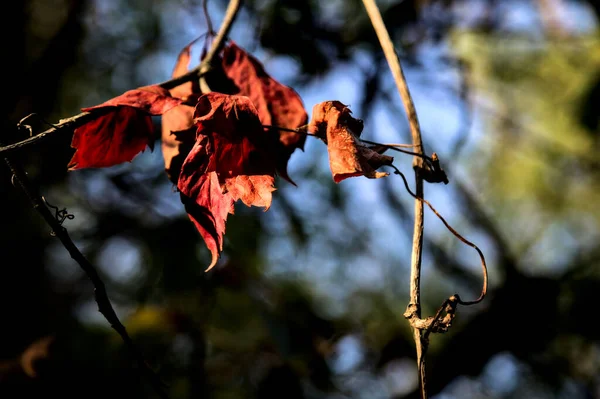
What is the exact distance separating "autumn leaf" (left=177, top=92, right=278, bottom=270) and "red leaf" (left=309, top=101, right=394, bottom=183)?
0.22ft

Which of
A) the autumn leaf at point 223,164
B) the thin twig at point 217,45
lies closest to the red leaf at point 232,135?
the autumn leaf at point 223,164

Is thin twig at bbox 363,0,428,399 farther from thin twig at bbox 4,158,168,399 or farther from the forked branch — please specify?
thin twig at bbox 4,158,168,399

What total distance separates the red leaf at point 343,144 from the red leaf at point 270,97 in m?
0.09

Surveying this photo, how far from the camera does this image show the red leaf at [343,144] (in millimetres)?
538

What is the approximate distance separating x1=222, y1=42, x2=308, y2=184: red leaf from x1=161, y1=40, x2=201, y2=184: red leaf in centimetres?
9

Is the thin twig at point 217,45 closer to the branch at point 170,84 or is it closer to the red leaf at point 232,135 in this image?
the branch at point 170,84

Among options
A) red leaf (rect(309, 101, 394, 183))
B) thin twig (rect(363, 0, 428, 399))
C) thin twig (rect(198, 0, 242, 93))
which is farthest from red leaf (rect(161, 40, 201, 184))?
thin twig (rect(363, 0, 428, 399))

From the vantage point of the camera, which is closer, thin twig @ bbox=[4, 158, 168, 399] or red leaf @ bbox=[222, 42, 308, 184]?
thin twig @ bbox=[4, 158, 168, 399]

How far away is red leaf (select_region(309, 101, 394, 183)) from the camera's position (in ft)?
1.76

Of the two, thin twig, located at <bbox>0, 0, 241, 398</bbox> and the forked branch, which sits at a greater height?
thin twig, located at <bbox>0, 0, 241, 398</bbox>

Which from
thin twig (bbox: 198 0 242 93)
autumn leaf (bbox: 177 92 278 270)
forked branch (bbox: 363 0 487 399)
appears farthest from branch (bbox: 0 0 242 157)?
forked branch (bbox: 363 0 487 399)

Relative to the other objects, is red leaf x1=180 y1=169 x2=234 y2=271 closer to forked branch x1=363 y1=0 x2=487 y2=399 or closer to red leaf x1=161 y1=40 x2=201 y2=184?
red leaf x1=161 y1=40 x2=201 y2=184

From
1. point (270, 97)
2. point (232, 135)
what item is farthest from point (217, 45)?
point (232, 135)

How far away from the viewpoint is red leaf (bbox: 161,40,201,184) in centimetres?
64
